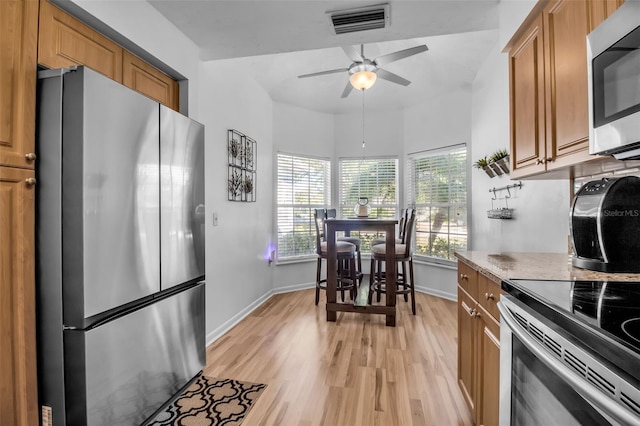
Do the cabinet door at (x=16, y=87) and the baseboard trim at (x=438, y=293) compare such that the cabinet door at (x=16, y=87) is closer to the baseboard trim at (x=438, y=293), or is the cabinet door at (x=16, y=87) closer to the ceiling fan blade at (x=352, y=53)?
the ceiling fan blade at (x=352, y=53)

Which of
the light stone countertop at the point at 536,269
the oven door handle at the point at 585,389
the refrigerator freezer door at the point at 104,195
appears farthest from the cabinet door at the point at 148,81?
the oven door handle at the point at 585,389

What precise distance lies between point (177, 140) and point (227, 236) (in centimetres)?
164

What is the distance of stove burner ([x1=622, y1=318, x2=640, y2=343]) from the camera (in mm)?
632

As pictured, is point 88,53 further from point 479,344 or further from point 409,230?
point 409,230

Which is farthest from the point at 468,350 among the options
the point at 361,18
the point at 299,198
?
the point at 299,198

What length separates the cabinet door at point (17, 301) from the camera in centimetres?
117

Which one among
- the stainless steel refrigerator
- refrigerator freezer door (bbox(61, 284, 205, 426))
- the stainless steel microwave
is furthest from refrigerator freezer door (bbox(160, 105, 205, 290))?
the stainless steel microwave

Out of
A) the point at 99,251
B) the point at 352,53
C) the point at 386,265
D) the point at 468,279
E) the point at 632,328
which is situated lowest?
the point at 386,265

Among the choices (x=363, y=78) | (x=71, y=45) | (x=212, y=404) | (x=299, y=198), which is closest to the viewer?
(x=71, y=45)

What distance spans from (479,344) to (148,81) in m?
2.56

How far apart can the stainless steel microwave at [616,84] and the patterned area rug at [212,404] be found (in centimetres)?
219

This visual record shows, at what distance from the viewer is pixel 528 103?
5.69 ft

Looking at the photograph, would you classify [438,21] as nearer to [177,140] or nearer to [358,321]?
[177,140]

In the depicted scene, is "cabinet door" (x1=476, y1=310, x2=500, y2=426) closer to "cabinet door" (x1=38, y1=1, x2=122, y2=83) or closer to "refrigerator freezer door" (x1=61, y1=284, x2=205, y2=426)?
"refrigerator freezer door" (x1=61, y1=284, x2=205, y2=426)
